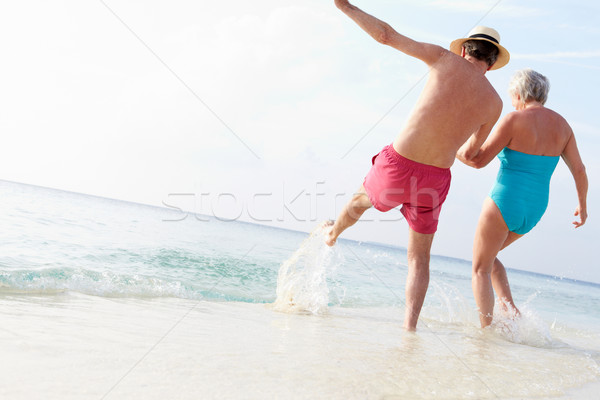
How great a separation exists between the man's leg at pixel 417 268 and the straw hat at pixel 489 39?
51.4 inches

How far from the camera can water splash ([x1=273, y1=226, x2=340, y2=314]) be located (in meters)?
4.03

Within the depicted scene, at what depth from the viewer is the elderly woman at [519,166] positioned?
354cm

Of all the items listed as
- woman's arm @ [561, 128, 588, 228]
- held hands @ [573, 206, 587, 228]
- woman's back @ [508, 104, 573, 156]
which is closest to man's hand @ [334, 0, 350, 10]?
woman's back @ [508, 104, 573, 156]

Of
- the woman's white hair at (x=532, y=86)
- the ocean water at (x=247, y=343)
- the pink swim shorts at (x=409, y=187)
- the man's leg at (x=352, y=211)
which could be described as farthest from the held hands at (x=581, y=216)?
the man's leg at (x=352, y=211)

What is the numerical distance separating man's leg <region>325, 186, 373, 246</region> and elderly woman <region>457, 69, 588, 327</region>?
817 millimetres

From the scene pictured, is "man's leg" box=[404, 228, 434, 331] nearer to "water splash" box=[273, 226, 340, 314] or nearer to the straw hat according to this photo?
"water splash" box=[273, 226, 340, 314]

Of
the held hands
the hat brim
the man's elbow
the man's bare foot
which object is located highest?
the hat brim

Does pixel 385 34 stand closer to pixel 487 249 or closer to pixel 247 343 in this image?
pixel 487 249

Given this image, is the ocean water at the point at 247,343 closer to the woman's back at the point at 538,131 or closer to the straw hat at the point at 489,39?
the woman's back at the point at 538,131

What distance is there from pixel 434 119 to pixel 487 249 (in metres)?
1.26

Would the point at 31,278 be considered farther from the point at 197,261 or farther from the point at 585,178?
the point at 585,178

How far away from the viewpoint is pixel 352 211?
352 centimetres

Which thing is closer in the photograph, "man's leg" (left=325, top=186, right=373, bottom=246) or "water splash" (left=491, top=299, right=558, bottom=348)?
"man's leg" (left=325, top=186, right=373, bottom=246)

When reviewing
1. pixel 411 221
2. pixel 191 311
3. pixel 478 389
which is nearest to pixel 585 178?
pixel 411 221
